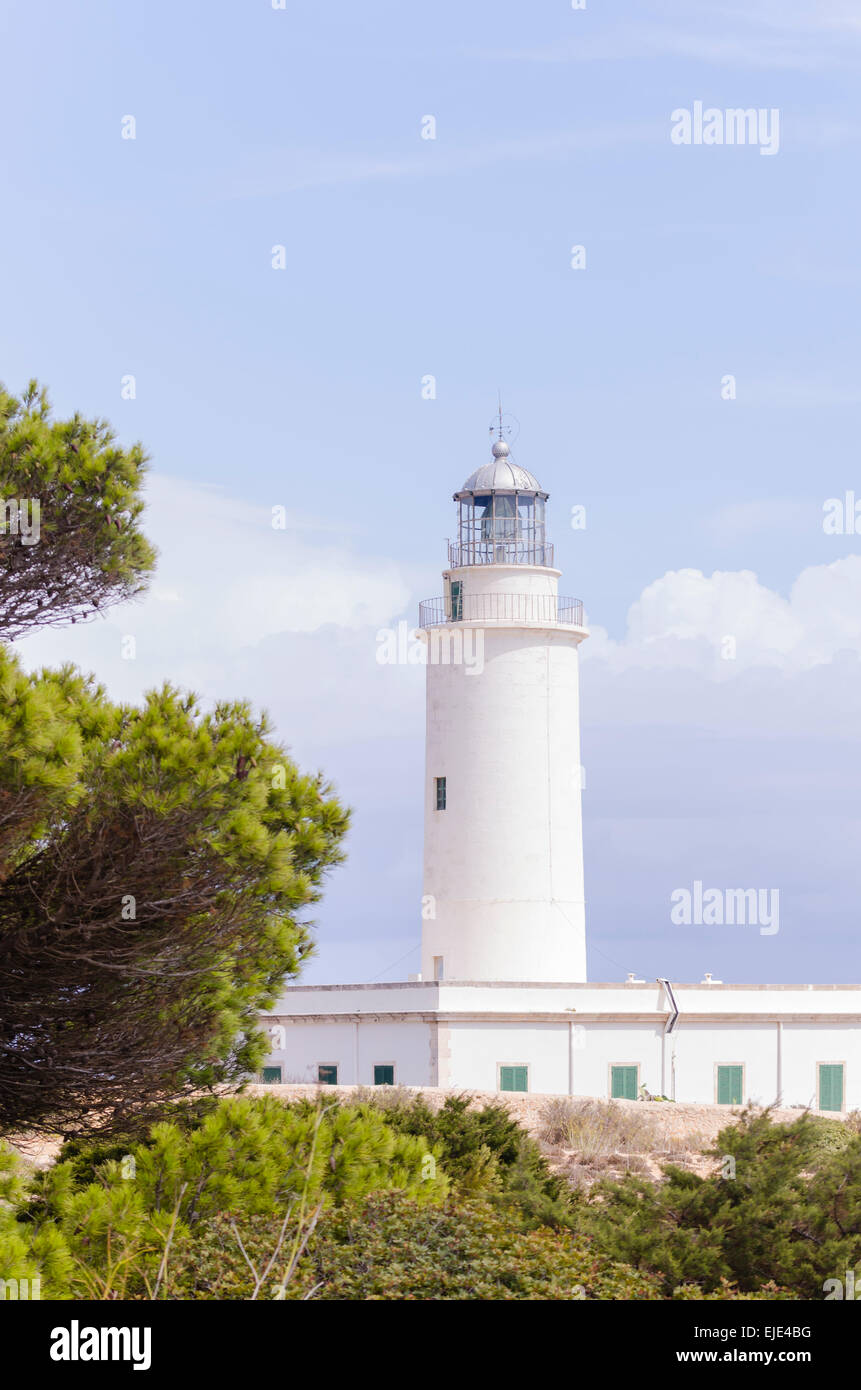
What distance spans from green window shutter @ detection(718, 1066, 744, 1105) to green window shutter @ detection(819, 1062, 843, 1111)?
1.66 meters

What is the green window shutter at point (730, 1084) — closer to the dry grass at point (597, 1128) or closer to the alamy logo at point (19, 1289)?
the dry grass at point (597, 1128)

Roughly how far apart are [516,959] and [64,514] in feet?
63.0

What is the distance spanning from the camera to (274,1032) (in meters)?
30.3

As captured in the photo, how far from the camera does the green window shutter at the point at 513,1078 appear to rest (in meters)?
28.2

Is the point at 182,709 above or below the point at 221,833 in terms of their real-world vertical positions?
above

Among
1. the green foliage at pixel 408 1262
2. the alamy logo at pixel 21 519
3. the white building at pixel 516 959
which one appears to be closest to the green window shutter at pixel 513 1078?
the white building at pixel 516 959

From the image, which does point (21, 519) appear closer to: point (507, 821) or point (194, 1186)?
point (194, 1186)

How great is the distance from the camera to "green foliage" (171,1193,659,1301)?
30.6 ft

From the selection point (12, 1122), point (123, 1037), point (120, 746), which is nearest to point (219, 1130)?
point (123, 1037)

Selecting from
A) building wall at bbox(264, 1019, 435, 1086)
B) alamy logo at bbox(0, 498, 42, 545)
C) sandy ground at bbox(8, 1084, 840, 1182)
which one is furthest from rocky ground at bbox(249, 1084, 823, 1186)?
alamy logo at bbox(0, 498, 42, 545)

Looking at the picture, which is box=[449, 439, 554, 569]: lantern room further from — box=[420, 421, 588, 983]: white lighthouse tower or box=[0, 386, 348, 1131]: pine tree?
Result: box=[0, 386, 348, 1131]: pine tree

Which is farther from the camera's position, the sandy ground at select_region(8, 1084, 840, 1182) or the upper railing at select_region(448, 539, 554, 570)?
the upper railing at select_region(448, 539, 554, 570)
